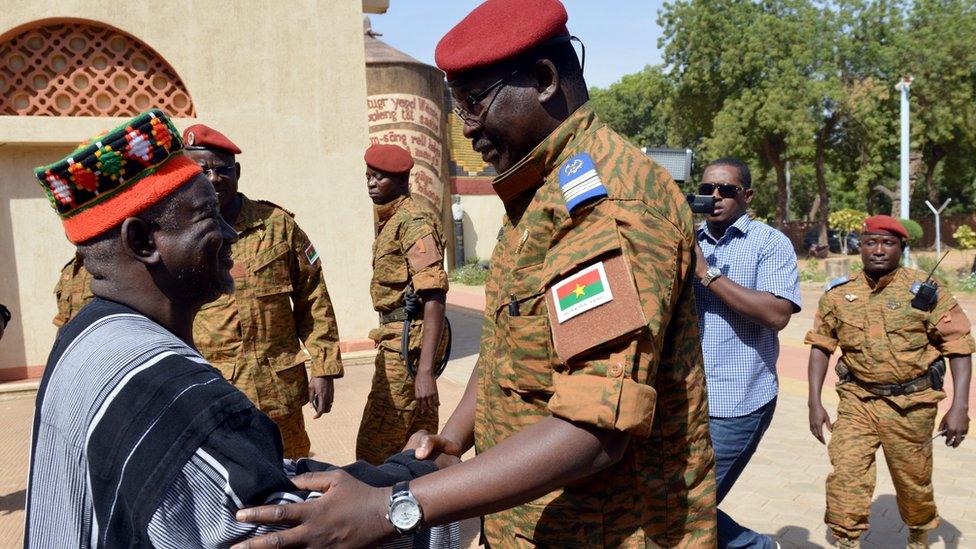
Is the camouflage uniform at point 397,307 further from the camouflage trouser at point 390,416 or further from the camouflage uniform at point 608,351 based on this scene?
the camouflage uniform at point 608,351

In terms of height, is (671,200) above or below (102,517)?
above

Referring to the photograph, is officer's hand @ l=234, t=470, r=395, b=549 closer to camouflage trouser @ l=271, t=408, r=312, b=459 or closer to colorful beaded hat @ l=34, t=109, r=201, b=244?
colorful beaded hat @ l=34, t=109, r=201, b=244

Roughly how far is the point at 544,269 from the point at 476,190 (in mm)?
25770

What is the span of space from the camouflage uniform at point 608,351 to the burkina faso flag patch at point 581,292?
0.5 inches

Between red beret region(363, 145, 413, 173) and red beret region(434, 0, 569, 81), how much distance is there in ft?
8.75

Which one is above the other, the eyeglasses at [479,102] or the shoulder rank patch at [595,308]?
the eyeglasses at [479,102]

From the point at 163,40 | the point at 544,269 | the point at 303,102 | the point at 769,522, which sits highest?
the point at 163,40

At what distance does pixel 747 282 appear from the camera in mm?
3252

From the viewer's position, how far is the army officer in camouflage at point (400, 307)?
4.08 meters

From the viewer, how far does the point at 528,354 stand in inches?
61.9

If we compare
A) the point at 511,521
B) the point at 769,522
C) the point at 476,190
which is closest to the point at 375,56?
the point at 476,190

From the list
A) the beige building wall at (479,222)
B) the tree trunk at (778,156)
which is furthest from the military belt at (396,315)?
the tree trunk at (778,156)

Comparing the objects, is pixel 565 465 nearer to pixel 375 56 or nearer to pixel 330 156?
pixel 330 156

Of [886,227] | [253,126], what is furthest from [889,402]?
[253,126]
